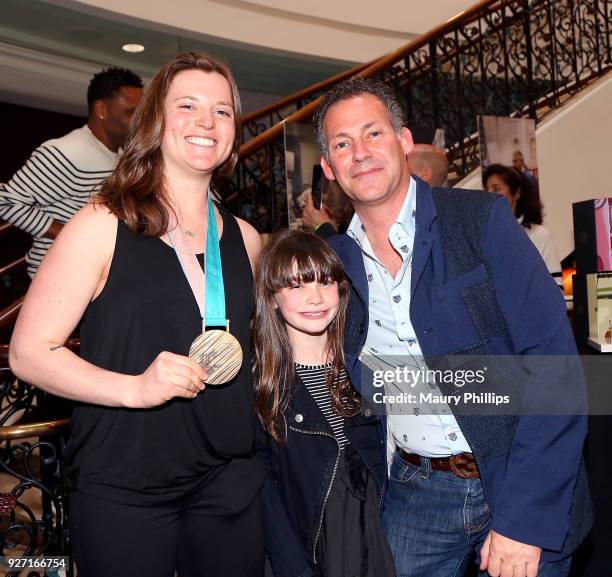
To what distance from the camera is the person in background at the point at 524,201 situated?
17.1ft

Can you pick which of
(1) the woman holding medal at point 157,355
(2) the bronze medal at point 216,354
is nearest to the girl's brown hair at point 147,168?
(1) the woman holding medal at point 157,355

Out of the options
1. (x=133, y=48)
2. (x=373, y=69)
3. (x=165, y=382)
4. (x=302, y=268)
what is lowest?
(x=165, y=382)

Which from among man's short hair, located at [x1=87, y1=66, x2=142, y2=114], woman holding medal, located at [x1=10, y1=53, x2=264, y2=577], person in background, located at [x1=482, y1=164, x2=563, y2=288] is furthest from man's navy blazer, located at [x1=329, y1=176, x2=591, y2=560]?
person in background, located at [x1=482, y1=164, x2=563, y2=288]

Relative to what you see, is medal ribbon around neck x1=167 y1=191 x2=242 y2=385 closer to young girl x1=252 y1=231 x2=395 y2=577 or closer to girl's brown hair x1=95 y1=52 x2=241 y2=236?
girl's brown hair x1=95 y1=52 x2=241 y2=236

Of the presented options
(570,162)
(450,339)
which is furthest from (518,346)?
(570,162)

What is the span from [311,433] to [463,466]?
1.46 feet

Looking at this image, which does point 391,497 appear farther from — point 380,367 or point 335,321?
point 335,321

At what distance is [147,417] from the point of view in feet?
5.70

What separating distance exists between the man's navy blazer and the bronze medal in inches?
20.9

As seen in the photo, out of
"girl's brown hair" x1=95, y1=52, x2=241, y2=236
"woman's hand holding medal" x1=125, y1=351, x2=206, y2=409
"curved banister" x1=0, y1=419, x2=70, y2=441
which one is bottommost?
"curved banister" x1=0, y1=419, x2=70, y2=441

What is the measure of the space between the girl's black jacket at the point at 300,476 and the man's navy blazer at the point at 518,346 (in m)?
0.39

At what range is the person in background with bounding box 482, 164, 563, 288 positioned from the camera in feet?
17.1

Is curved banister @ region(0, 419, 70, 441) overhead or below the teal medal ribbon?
below

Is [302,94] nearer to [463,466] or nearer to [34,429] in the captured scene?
[34,429]
